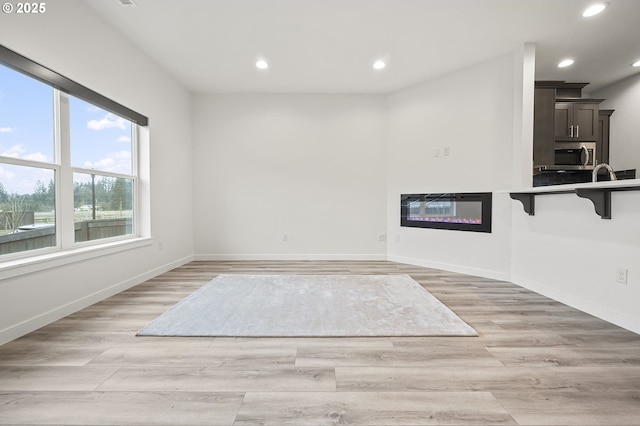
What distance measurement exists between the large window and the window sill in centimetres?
10

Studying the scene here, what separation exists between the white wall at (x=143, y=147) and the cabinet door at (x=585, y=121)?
5952 mm

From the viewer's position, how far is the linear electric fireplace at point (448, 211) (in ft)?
12.2

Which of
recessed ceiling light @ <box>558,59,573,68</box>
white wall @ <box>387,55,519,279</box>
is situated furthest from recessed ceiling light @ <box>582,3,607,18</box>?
recessed ceiling light @ <box>558,59,573,68</box>

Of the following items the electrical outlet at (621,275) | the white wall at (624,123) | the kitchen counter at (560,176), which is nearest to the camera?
the electrical outlet at (621,275)

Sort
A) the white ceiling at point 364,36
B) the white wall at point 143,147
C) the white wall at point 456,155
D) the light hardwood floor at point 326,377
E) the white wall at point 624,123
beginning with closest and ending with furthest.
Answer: the light hardwood floor at point 326,377, the white wall at point 143,147, the white ceiling at point 364,36, the white wall at point 456,155, the white wall at point 624,123

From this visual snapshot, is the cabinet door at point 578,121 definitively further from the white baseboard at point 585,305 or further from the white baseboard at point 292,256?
the white baseboard at point 292,256

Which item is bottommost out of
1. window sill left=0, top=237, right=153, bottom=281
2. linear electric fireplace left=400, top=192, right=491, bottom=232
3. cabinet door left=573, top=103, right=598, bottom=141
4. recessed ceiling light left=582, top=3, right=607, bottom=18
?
window sill left=0, top=237, right=153, bottom=281

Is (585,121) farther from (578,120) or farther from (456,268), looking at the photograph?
(456,268)

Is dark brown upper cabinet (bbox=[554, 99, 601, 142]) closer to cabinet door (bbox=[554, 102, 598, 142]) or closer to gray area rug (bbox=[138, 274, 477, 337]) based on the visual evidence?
cabinet door (bbox=[554, 102, 598, 142])

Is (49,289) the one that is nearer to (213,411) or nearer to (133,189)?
(133,189)

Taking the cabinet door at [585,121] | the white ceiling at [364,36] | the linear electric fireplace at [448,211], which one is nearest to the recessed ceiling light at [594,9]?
the white ceiling at [364,36]

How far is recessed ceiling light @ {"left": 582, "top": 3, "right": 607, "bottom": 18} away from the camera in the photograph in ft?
8.61

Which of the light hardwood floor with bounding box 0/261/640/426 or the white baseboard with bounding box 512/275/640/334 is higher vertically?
the white baseboard with bounding box 512/275/640/334

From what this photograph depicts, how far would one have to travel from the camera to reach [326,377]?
1.54 meters
